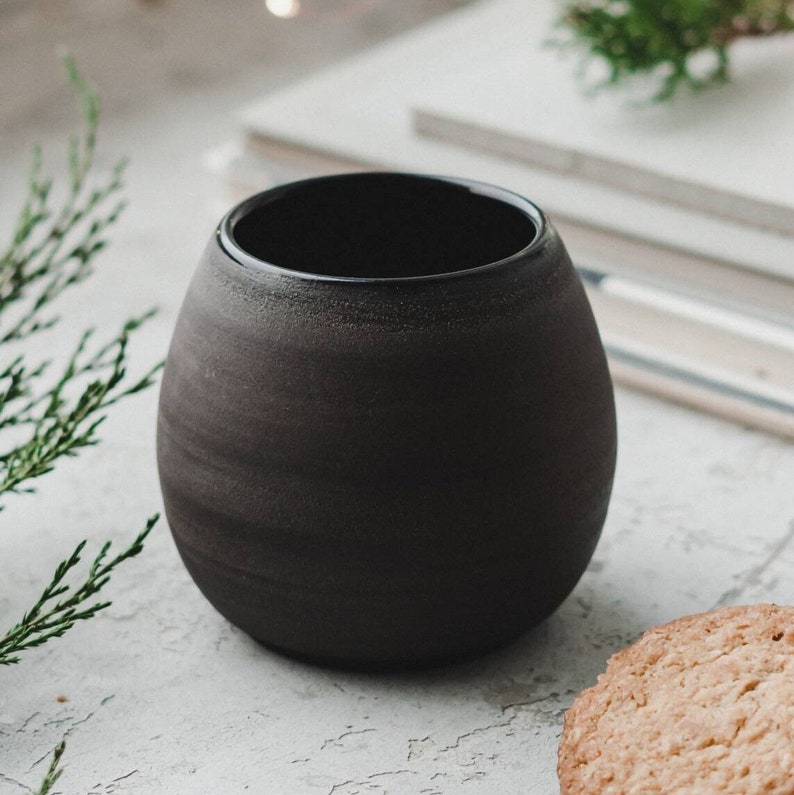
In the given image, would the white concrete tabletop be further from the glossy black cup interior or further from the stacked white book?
the glossy black cup interior

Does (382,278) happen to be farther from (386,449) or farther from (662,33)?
(662,33)

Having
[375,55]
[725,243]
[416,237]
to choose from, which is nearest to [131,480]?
[416,237]

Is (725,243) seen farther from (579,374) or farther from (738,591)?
(579,374)

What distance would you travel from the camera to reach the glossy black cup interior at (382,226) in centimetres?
94


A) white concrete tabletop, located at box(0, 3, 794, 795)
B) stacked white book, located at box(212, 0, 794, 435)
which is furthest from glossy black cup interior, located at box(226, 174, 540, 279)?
stacked white book, located at box(212, 0, 794, 435)

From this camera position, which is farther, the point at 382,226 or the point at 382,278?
the point at 382,226

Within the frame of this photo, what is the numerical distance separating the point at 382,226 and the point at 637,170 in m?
0.51

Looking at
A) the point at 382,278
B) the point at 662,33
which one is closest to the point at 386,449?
the point at 382,278

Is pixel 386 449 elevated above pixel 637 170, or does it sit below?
above

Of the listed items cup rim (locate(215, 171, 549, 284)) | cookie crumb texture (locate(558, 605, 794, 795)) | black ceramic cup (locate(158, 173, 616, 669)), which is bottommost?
cookie crumb texture (locate(558, 605, 794, 795))

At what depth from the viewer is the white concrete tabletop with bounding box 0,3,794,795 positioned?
0.82 metres

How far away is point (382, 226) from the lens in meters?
0.98

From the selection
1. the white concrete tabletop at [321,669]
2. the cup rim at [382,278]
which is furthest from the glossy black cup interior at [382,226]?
the white concrete tabletop at [321,669]

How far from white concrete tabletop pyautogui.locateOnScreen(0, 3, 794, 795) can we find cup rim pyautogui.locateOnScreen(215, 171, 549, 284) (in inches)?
11.3
